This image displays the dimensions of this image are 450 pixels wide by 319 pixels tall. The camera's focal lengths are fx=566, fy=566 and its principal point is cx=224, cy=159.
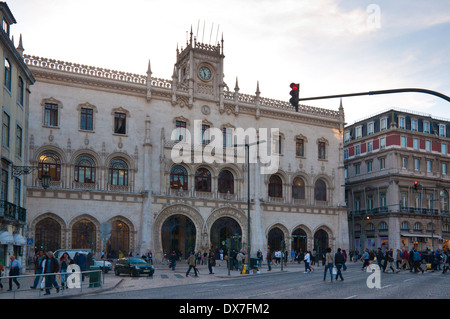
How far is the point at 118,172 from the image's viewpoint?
48812 mm

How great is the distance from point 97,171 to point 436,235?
142 ft

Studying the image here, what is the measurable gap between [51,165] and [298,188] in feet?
82.1

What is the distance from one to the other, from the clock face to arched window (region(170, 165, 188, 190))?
911cm

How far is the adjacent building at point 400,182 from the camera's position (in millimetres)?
66938

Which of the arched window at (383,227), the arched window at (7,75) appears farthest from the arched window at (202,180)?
the arched window at (383,227)

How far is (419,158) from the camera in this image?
229 ft

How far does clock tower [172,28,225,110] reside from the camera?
5302cm

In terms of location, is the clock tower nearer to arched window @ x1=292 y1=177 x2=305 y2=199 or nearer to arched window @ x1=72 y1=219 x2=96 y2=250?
arched window @ x1=292 y1=177 x2=305 y2=199

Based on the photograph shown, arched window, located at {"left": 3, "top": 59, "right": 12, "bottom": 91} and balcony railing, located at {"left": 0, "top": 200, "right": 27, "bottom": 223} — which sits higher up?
arched window, located at {"left": 3, "top": 59, "right": 12, "bottom": 91}

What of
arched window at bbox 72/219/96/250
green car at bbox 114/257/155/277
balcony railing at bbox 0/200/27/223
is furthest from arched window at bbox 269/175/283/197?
balcony railing at bbox 0/200/27/223

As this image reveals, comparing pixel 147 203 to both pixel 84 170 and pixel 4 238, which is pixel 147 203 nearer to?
pixel 84 170

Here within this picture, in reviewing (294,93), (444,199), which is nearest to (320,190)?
(444,199)
